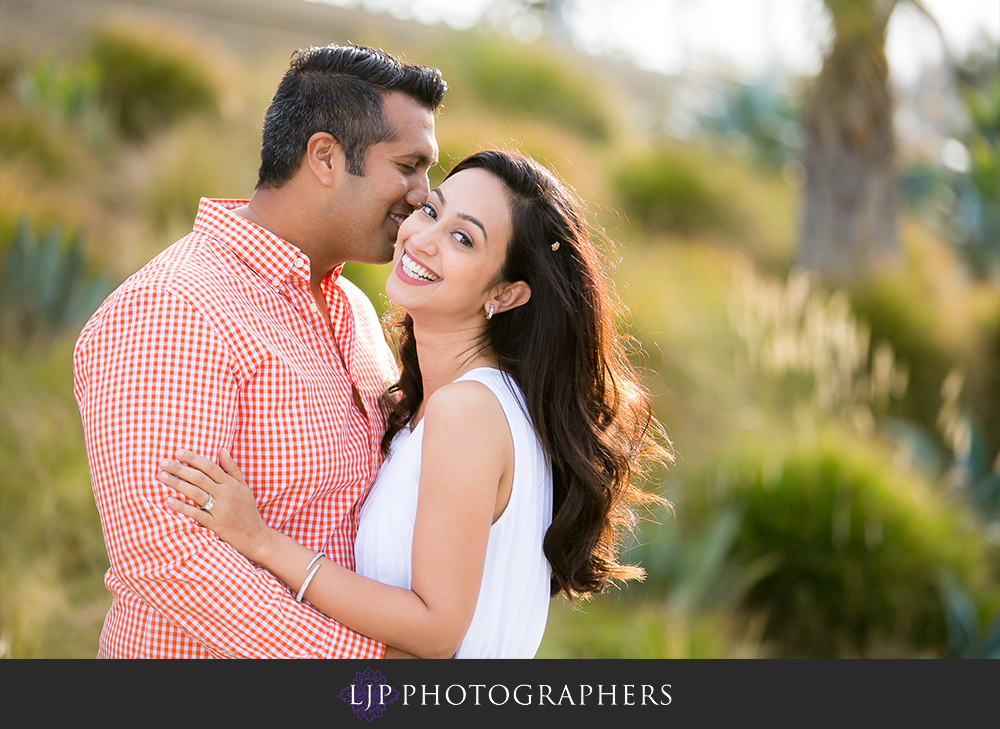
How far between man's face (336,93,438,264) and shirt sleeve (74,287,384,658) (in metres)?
0.69

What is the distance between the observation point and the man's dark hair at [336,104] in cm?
262

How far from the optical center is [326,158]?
8.60 ft

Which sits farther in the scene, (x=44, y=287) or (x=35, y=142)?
(x=35, y=142)

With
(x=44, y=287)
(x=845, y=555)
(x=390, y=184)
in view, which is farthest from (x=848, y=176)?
(x=390, y=184)

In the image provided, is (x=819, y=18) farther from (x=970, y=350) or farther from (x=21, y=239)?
(x=21, y=239)

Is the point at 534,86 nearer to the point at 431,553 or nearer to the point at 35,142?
the point at 35,142

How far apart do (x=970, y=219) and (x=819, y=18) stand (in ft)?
13.9

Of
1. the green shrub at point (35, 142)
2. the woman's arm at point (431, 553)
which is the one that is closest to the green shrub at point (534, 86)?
the green shrub at point (35, 142)

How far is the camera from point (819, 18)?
26.9 ft

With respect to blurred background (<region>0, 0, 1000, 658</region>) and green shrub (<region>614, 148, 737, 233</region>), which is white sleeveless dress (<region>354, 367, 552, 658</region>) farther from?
green shrub (<region>614, 148, 737, 233</region>)

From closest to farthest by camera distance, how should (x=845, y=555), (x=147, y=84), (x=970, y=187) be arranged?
1. (x=845, y=555)
2. (x=147, y=84)
3. (x=970, y=187)

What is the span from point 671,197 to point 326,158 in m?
8.27

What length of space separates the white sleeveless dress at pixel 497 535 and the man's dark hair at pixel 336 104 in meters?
0.78
